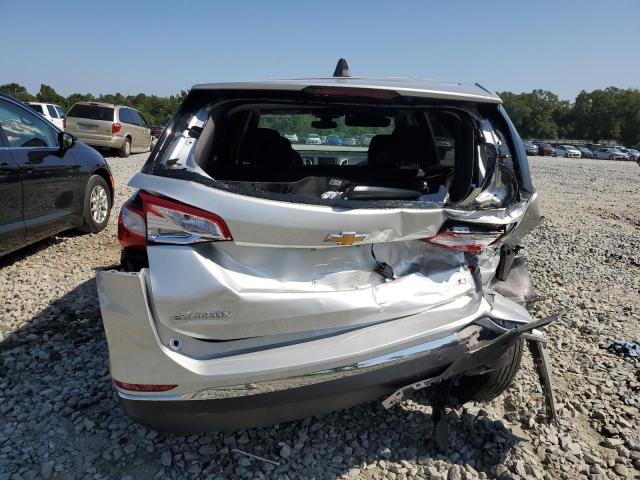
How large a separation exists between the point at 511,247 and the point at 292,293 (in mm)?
1307

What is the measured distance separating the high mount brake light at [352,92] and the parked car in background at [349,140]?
1.20 m

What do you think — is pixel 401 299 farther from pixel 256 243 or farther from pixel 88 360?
pixel 88 360

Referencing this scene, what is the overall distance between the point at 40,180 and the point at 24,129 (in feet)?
1.71

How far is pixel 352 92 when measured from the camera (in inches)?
81.8

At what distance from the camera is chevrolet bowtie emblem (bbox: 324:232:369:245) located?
74.5 inches

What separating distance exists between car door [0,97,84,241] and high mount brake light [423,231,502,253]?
4.08 metres

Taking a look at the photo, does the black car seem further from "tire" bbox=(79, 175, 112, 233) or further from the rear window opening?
the rear window opening

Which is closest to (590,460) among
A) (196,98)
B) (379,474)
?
(379,474)

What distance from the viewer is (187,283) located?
1778mm

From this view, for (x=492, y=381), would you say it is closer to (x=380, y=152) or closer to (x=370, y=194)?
(x=370, y=194)

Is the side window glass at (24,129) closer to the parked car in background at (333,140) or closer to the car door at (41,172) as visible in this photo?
the car door at (41,172)

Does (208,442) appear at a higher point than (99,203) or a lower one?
lower

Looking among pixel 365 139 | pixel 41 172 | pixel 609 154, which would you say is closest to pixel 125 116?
pixel 41 172

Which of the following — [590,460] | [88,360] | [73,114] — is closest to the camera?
[590,460]
